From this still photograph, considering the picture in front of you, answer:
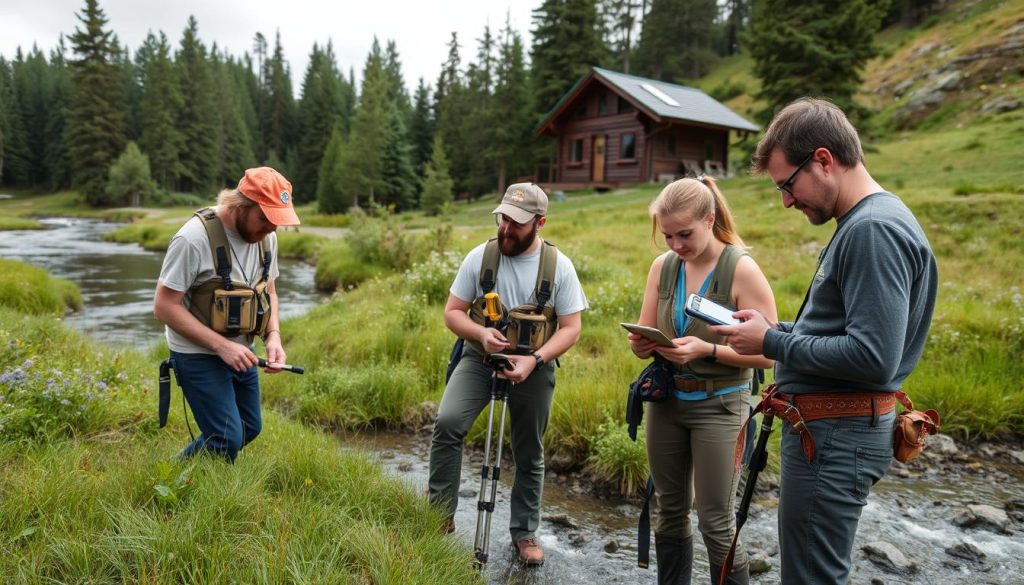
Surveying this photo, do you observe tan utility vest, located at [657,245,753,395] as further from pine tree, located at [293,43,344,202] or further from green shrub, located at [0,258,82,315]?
pine tree, located at [293,43,344,202]

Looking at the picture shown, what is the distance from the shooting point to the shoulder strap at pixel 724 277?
10.7ft

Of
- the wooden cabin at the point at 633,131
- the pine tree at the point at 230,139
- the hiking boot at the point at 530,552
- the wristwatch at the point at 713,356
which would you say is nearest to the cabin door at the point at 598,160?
the wooden cabin at the point at 633,131

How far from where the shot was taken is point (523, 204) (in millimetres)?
4066

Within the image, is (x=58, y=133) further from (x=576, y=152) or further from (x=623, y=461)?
(x=623, y=461)

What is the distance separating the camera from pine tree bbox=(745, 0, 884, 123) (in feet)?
77.1

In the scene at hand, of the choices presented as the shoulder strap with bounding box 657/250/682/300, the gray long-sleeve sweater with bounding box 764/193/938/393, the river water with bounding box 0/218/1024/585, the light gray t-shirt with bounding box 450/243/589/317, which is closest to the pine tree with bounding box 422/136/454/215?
the river water with bounding box 0/218/1024/585

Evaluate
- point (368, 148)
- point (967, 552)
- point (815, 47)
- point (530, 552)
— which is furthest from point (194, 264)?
point (368, 148)

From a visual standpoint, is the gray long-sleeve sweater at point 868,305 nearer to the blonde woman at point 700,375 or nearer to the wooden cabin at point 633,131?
the blonde woman at point 700,375

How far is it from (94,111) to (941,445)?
7692cm

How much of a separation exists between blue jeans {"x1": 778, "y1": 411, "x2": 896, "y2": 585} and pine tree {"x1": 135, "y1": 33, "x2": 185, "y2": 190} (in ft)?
243

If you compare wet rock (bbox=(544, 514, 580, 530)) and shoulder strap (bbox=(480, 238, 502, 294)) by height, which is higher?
shoulder strap (bbox=(480, 238, 502, 294))

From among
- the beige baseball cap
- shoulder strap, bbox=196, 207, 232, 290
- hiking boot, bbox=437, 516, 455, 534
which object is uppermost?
the beige baseball cap

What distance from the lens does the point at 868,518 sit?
514 cm

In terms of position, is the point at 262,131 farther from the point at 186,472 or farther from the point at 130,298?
the point at 186,472
